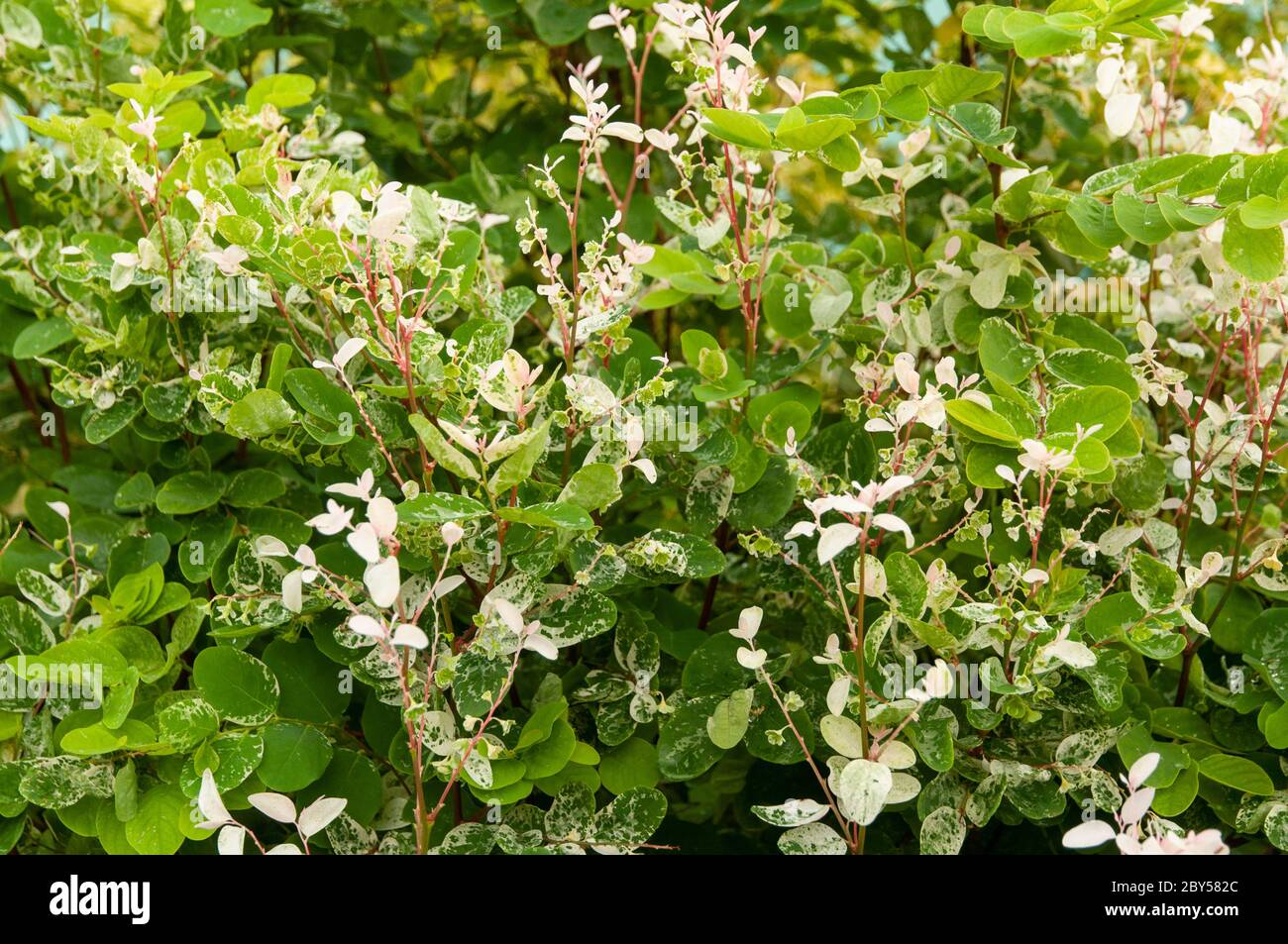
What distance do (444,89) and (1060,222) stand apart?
1.08 meters

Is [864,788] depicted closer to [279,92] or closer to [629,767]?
[629,767]

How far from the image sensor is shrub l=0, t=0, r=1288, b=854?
1004 mm

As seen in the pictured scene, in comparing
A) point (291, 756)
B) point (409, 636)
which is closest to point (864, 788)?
point (409, 636)

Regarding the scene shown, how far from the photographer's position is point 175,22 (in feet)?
5.02

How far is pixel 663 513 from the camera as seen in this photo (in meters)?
1.46

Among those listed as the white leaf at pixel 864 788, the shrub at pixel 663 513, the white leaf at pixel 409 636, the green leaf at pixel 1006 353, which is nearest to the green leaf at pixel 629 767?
the shrub at pixel 663 513

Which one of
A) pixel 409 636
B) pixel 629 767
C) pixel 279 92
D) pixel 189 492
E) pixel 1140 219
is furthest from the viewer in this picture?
pixel 279 92

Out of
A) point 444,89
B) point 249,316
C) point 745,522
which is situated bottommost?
point 745,522

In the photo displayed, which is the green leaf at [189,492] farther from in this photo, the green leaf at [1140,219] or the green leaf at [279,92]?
the green leaf at [1140,219]

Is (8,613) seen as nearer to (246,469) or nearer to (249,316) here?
(246,469)
